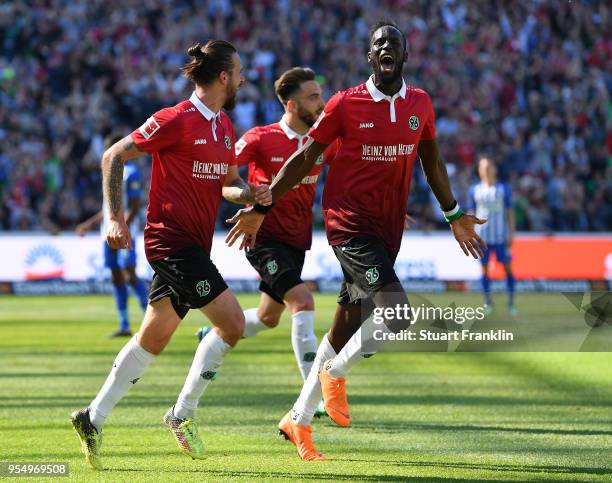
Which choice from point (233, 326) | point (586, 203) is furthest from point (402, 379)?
point (586, 203)

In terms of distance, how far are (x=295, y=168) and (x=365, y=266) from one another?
76 centimetres

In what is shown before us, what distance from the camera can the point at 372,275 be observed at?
23.1ft

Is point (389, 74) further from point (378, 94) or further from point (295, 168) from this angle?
point (295, 168)

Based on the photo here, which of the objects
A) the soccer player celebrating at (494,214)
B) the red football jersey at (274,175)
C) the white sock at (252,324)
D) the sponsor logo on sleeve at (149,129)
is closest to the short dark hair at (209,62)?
the sponsor logo on sleeve at (149,129)

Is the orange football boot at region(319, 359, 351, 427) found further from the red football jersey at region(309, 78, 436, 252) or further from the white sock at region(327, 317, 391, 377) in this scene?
the red football jersey at region(309, 78, 436, 252)

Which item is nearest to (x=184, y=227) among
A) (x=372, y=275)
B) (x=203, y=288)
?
(x=203, y=288)

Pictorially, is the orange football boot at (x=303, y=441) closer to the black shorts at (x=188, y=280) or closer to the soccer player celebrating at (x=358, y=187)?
the soccer player celebrating at (x=358, y=187)

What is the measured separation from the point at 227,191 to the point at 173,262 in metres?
0.65

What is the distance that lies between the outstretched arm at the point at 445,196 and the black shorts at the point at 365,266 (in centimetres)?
51

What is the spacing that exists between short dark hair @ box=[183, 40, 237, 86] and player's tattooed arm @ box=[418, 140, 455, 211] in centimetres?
136

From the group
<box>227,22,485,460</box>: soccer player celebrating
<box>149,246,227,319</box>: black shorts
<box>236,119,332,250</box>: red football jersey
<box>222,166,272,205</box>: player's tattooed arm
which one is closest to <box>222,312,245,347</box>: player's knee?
<box>149,246,227,319</box>: black shorts

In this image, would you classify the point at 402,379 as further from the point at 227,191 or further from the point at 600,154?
the point at 600,154

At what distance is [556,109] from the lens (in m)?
28.5

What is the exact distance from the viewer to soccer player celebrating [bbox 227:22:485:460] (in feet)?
23.5
